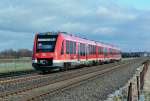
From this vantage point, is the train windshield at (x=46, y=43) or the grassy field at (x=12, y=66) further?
the grassy field at (x=12, y=66)

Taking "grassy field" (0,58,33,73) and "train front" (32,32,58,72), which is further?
"grassy field" (0,58,33,73)

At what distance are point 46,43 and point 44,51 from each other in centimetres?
83

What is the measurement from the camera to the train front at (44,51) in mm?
34594

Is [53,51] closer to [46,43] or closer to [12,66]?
[46,43]

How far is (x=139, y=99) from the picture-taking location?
17.5 m

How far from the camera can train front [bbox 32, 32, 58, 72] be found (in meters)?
34.6

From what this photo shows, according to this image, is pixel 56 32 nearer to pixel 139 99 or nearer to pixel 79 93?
pixel 79 93

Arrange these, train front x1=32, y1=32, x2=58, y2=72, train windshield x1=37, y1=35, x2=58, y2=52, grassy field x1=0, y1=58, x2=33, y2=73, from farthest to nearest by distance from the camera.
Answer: grassy field x1=0, y1=58, x2=33, y2=73, train windshield x1=37, y1=35, x2=58, y2=52, train front x1=32, y1=32, x2=58, y2=72

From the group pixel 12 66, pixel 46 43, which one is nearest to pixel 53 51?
pixel 46 43

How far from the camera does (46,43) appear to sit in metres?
35.4

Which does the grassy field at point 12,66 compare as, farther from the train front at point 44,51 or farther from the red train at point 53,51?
the train front at point 44,51

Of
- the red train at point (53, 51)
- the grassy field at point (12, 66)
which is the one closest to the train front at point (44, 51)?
the red train at point (53, 51)

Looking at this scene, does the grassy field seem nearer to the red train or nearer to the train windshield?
the red train

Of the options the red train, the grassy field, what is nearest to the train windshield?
the red train
